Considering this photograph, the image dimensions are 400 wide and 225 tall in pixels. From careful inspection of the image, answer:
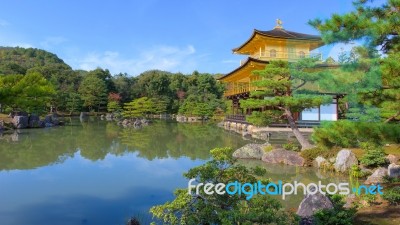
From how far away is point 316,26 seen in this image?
3871 mm

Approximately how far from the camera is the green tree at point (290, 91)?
10.3m

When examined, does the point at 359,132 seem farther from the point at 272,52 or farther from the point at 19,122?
the point at 19,122

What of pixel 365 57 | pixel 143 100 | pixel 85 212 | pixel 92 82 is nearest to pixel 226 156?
pixel 365 57

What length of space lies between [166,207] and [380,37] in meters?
3.06

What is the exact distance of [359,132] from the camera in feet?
12.0

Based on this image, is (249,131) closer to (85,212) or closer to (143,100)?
(85,212)

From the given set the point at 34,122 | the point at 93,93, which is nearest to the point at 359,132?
the point at 34,122

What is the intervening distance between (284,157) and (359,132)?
5858 millimetres

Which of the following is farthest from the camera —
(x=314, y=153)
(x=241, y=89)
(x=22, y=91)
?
(x=22, y=91)

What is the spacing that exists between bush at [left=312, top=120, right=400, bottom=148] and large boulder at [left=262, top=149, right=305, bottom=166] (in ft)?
17.1

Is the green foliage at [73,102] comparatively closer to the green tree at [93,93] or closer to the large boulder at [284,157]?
the green tree at [93,93]

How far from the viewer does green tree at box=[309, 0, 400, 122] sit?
3424mm

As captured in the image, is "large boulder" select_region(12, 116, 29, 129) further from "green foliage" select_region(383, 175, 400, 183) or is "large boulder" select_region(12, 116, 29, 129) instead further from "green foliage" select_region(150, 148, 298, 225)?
"green foliage" select_region(383, 175, 400, 183)

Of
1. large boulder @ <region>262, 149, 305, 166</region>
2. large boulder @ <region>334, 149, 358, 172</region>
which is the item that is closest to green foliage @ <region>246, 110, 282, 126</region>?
large boulder @ <region>262, 149, 305, 166</region>
